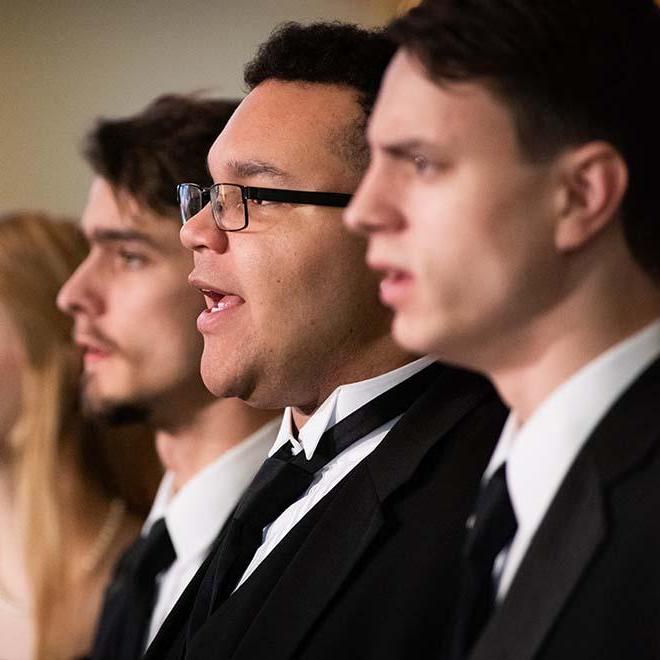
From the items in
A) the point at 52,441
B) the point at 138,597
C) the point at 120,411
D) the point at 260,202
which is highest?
the point at 260,202

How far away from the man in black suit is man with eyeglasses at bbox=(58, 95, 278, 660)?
104 cm

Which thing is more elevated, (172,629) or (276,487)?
(276,487)

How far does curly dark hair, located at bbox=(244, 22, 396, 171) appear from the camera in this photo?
162 cm

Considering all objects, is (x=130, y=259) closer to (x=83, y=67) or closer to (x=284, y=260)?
(x=284, y=260)

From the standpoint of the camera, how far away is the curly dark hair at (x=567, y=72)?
1.09 meters

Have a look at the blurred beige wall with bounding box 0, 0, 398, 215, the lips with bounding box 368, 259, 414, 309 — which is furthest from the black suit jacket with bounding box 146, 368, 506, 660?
the blurred beige wall with bounding box 0, 0, 398, 215

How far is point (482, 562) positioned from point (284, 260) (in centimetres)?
55

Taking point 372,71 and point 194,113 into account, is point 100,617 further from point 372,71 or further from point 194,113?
point 372,71

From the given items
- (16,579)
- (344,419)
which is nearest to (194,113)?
(344,419)

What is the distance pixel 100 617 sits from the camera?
2322mm

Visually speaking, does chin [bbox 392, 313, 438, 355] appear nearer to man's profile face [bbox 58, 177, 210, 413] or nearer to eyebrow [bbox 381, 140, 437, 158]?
eyebrow [bbox 381, 140, 437, 158]

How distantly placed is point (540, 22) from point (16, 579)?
1719 millimetres

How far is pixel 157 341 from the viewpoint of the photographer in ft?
7.09

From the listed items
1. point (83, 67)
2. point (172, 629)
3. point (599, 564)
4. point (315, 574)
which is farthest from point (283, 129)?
point (83, 67)
